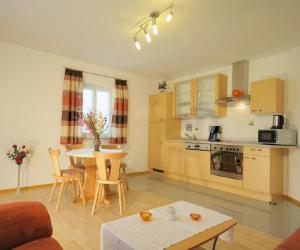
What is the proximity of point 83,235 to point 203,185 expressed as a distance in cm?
283

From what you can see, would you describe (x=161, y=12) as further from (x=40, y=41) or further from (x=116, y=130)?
(x=116, y=130)

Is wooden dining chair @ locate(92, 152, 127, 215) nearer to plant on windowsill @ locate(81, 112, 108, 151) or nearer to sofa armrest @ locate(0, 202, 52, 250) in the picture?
plant on windowsill @ locate(81, 112, 108, 151)

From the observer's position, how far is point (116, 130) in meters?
4.99

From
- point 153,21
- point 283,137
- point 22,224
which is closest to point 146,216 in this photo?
point 22,224

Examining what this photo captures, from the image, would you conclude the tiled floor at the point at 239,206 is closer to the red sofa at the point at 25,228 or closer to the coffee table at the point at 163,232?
the coffee table at the point at 163,232

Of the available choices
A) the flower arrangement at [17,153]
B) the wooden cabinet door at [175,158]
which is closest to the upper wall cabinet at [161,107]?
the wooden cabinet door at [175,158]

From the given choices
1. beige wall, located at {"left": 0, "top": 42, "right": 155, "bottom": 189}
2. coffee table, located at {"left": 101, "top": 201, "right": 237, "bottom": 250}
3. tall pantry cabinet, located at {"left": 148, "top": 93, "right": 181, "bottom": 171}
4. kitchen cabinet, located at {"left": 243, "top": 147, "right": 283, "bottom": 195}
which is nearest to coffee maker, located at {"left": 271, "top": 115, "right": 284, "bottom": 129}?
kitchen cabinet, located at {"left": 243, "top": 147, "right": 283, "bottom": 195}

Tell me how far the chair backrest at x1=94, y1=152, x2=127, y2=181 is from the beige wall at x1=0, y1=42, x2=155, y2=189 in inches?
70.8

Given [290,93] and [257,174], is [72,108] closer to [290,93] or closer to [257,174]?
[257,174]

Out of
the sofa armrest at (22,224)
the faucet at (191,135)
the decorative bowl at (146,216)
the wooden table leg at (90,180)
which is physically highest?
the faucet at (191,135)

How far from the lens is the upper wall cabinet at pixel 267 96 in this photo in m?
3.55

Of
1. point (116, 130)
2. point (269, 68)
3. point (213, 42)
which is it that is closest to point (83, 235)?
point (116, 130)

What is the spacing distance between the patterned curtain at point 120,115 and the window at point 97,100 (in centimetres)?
15

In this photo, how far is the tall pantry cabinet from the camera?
17.4 ft
